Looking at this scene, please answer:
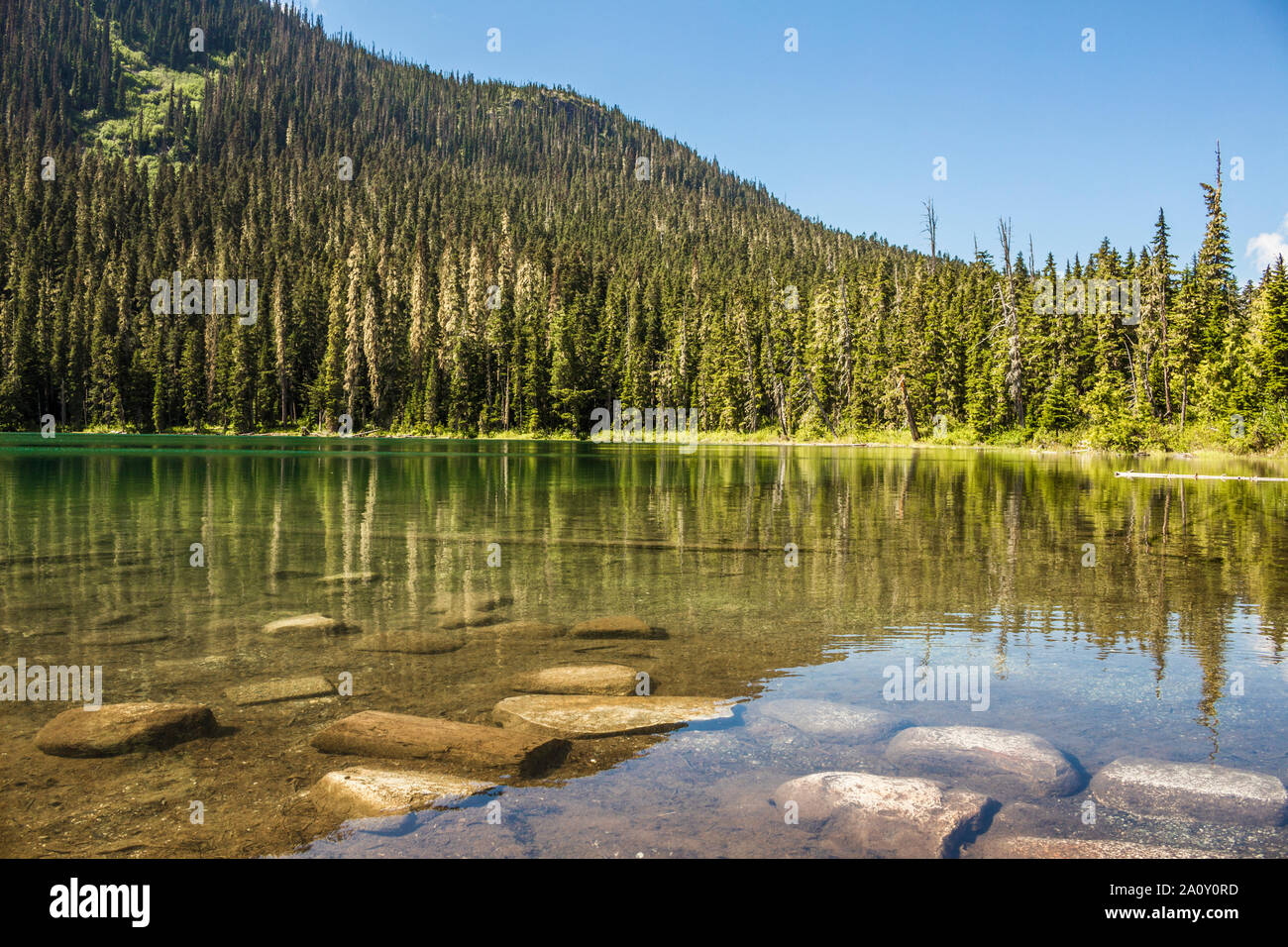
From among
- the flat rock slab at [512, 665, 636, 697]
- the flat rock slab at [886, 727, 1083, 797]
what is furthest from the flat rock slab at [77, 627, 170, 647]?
the flat rock slab at [886, 727, 1083, 797]

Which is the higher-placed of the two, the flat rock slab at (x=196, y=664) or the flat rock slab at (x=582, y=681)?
the flat rock slab at (x=196, y=664)

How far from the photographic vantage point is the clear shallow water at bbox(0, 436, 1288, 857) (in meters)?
5.75

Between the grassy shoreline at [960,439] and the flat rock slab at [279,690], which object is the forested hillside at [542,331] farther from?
the flat rock slab at [279,690]

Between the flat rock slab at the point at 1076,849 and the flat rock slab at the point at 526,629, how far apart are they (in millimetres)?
6824

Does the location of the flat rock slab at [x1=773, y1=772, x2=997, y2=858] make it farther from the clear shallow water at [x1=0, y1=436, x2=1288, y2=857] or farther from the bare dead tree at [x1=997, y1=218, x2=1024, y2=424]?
the bare dead tree at [x1=997, y1=218, x2=1024, y2=424]

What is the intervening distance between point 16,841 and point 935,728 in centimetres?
717

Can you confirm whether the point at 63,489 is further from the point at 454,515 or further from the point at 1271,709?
the point at 1271,709

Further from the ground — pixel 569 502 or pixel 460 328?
pixel 460 328

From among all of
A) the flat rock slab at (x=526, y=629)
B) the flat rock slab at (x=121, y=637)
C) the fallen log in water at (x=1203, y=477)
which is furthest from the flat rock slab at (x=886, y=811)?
the fallen log in water at (x=1203, y=477)

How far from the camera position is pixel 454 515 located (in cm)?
2497

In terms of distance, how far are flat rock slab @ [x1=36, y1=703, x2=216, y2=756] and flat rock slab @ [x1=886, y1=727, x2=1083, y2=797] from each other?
246 inches

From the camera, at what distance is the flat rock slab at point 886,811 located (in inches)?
210

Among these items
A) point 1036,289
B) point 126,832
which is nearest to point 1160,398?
point 1036,289

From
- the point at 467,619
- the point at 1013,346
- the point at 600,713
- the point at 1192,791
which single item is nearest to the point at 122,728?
the point at 600,713
